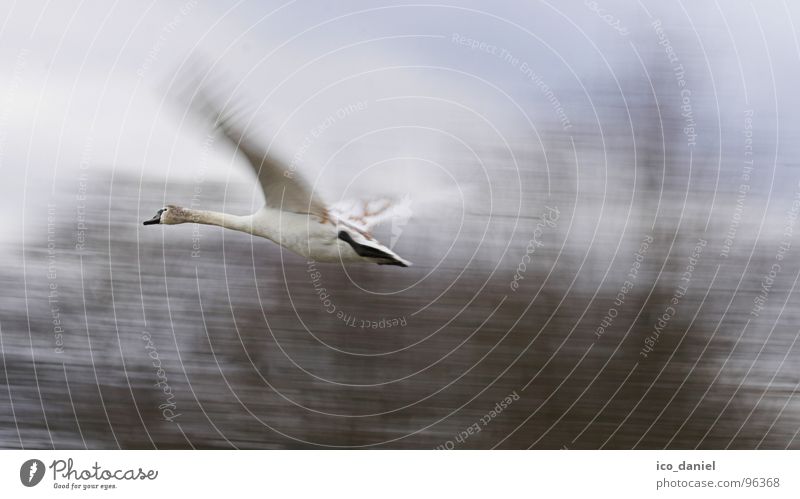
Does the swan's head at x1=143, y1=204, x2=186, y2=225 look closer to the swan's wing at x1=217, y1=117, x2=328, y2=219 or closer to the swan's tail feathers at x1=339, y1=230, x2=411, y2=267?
the swan's wing at x1=217, y1=117, x2=328, y2=219

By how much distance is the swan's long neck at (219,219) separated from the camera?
1562 mm

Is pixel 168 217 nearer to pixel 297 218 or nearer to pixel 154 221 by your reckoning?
pixel 154 221

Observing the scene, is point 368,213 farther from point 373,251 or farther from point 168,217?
point 168,217

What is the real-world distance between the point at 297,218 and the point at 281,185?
86mm

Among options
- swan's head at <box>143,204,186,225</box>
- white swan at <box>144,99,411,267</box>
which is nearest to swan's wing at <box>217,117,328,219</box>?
white swan at <box>144,99,411,267</box>

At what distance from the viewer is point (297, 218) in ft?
5.12

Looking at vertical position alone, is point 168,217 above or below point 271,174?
below

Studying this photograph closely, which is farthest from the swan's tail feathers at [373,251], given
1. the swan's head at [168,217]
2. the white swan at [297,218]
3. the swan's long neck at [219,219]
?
the swan's head at [168,217]

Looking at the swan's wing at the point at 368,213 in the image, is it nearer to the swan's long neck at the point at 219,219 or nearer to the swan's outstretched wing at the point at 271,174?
the swan's outstretched wing at the point at 271,174

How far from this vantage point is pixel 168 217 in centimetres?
155

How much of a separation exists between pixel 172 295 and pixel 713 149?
1381 mm

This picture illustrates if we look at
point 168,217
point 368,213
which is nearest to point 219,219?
point 168,217

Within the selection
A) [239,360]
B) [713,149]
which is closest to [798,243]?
[713,149]

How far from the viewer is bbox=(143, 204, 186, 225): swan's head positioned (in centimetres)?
156
